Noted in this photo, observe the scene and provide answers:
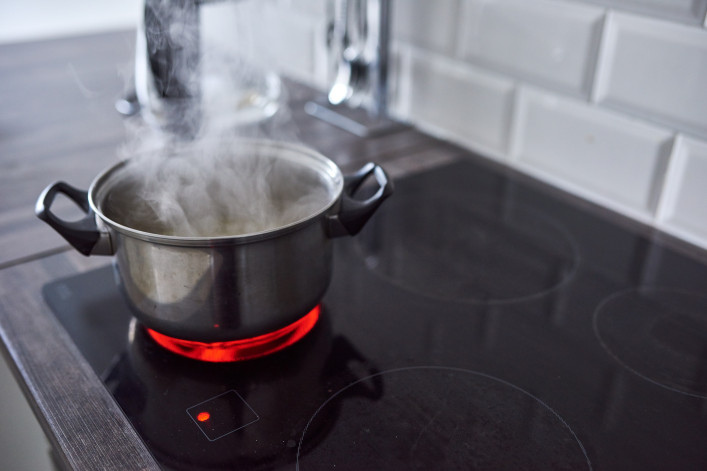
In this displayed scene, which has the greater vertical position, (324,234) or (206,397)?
(324,234)

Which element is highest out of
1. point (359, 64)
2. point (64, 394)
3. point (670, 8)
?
point (670, 8)

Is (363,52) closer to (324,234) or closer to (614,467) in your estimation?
(324,234)

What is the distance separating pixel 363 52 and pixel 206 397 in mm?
668

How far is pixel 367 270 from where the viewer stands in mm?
750

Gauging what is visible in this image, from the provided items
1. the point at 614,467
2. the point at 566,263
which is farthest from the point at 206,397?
the point at 566,263

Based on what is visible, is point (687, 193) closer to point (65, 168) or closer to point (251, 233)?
point (251, 233)

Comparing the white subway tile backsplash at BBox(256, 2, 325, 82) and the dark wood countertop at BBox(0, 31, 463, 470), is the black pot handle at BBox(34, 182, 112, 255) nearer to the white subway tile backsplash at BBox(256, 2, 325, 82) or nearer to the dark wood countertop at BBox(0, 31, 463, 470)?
the dark wood countertop at BBox(0, 31, 463, 470)

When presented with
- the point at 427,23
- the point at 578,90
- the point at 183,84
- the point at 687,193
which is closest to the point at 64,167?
the point at 183,84

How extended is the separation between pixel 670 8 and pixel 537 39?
0.18 m

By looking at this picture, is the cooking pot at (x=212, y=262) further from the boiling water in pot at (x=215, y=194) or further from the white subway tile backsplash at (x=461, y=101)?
the white subway tile backsplash at (x=461, y=101)

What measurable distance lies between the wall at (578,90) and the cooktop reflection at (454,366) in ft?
0.25

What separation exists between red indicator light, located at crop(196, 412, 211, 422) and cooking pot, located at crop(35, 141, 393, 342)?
6cm

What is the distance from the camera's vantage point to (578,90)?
2.80 ft

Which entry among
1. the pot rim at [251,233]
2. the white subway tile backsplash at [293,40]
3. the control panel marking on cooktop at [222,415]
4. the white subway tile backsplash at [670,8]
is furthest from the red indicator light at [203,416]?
the white subway tile backsplash at [293,40]
